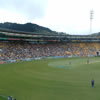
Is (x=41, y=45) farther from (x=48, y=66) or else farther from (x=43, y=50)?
(x=48, y=66)

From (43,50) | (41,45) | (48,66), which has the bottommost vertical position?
(48,66)

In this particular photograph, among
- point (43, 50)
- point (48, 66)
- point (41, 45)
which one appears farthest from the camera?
point (41, 45)

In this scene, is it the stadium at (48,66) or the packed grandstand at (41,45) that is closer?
the stadium at (48,66)

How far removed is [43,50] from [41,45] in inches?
171

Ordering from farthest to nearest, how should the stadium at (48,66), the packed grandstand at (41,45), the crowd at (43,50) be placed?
the crowd at (43,50), the packed grandstand at (41,45), the stadium at (48,66)

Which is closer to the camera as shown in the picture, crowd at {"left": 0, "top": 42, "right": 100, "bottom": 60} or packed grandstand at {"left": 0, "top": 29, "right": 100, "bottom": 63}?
packed grandstand at {"left": 0, "top": 29, "right": 100, "bottom": 63}

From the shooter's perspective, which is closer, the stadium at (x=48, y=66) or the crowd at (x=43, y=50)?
the stadium at (x=48, y=66)

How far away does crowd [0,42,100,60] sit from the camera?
51200mm

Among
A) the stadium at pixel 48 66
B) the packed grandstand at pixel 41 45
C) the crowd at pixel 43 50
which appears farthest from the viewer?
the crowd at pixel 43 50

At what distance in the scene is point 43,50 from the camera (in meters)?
62.6

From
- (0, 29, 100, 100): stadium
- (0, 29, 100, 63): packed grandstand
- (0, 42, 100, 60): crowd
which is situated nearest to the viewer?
(0, 29, 100, 100): stadium

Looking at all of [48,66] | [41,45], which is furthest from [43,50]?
[48,66]

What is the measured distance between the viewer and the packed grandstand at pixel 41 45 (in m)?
51.1

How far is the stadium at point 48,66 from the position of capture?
16000mm
